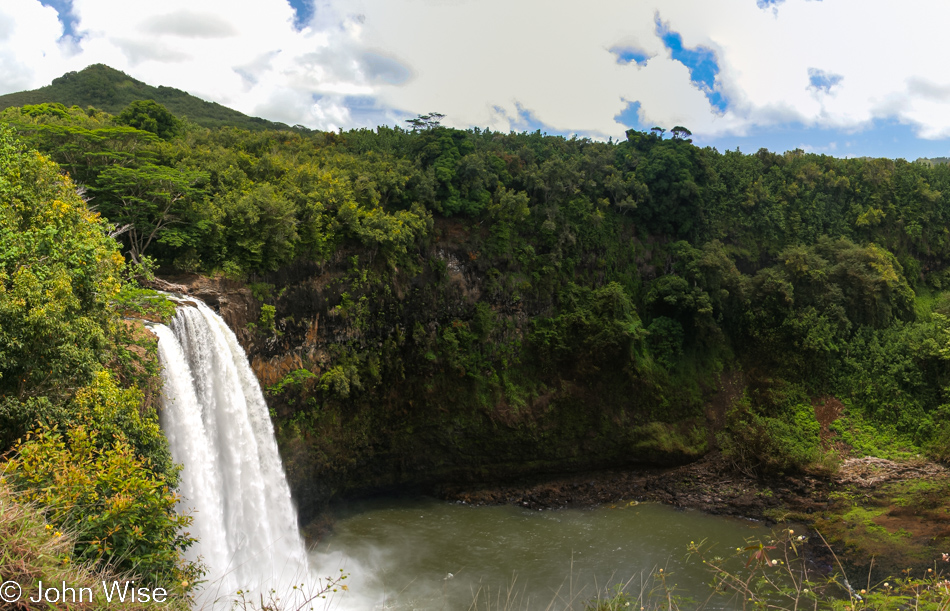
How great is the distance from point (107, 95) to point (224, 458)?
108 ft

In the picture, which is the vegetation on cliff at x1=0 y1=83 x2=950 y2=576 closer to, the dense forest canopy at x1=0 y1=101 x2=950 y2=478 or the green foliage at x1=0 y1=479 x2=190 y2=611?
the dense forest canopy at x1=0 y1=101 x2=950 y2=478

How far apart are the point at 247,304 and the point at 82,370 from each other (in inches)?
305

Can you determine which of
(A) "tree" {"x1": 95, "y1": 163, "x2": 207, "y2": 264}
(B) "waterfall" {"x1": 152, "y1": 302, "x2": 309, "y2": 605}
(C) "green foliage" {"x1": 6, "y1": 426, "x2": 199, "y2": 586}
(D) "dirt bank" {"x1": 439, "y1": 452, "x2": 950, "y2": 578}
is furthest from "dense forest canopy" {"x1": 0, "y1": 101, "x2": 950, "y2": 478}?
(C) "green foliage" {"x1": 6, "y1": 426, "x2": 199, "y2": 586}

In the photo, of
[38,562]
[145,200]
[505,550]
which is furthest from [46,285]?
[505,550]

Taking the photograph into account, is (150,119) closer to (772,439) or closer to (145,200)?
(145,200)

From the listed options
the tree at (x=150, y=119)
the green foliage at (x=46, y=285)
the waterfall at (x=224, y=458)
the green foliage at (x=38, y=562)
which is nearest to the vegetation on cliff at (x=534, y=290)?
the tree at (x=150, y=119)

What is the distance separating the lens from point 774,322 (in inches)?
976

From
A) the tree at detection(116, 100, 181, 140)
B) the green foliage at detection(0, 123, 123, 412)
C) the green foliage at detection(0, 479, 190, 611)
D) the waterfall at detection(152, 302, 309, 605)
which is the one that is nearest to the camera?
the green foliage at detection(0, 479, 190, 611)

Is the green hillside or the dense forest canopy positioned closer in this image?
the dense forest canopy

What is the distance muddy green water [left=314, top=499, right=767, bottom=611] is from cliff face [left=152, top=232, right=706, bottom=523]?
6.13 feet

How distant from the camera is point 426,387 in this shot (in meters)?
20.4

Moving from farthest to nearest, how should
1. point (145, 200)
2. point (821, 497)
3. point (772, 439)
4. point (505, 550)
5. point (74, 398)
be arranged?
1. point (772, 439)
2. point (821, 497)
3. point (505, 550)
4. point (145, 200)
5. point (74, 398)

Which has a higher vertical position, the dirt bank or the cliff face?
the cliff face

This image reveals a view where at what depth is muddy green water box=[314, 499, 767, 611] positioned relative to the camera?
47.2 ft
